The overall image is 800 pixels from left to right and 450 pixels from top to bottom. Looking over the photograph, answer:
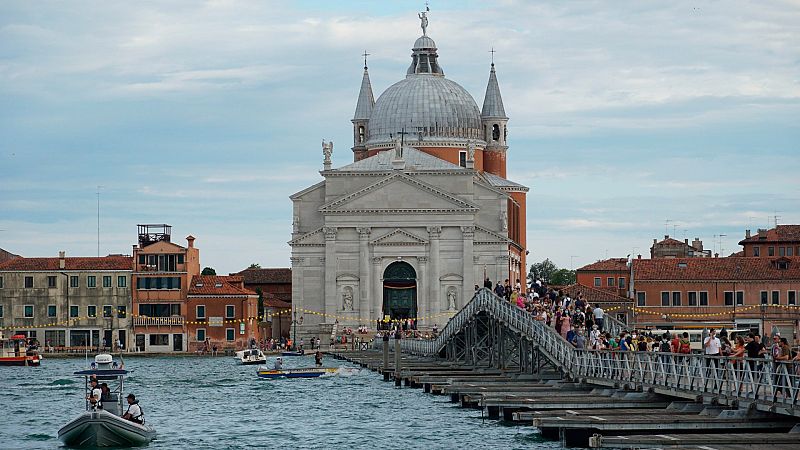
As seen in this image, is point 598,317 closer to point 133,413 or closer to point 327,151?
point 133,413

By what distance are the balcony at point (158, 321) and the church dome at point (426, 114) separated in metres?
23.3

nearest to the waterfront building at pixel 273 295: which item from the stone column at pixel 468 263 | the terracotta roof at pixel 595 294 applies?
the stone column at pixel 468 263

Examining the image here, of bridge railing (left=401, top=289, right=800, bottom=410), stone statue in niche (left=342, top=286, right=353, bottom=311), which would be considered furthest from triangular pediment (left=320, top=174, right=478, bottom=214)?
bridge railing (left=401, top=289, right=800, bottom=410)

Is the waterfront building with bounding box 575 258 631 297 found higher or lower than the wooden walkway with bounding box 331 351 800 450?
higher

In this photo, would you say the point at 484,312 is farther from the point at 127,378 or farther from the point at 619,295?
the point at 619,295

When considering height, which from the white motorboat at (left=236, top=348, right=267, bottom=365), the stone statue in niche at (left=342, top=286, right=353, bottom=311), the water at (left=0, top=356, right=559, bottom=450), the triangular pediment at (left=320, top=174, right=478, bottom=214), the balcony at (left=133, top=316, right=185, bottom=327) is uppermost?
the triangular pediment at (left=320, top=174, right=478, bottom=214)

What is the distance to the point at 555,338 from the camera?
44188 mm

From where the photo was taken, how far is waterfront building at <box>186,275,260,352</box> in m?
98.3

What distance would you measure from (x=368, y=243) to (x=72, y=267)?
16.4 metres

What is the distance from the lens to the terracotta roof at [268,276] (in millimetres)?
120875

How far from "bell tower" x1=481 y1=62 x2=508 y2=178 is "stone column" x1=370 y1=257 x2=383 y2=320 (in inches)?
868

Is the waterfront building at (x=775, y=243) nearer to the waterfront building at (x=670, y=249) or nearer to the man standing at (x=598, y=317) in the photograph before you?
the waterfront building at (x=670, y=249)

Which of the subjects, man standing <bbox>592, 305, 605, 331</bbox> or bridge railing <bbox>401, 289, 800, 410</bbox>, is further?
man standing <bbox>592, 305, 605, 331</bbox>

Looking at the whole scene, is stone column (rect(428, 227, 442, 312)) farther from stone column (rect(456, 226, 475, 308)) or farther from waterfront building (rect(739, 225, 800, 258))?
waterfront building (rect(739, 225, 800, 258))
